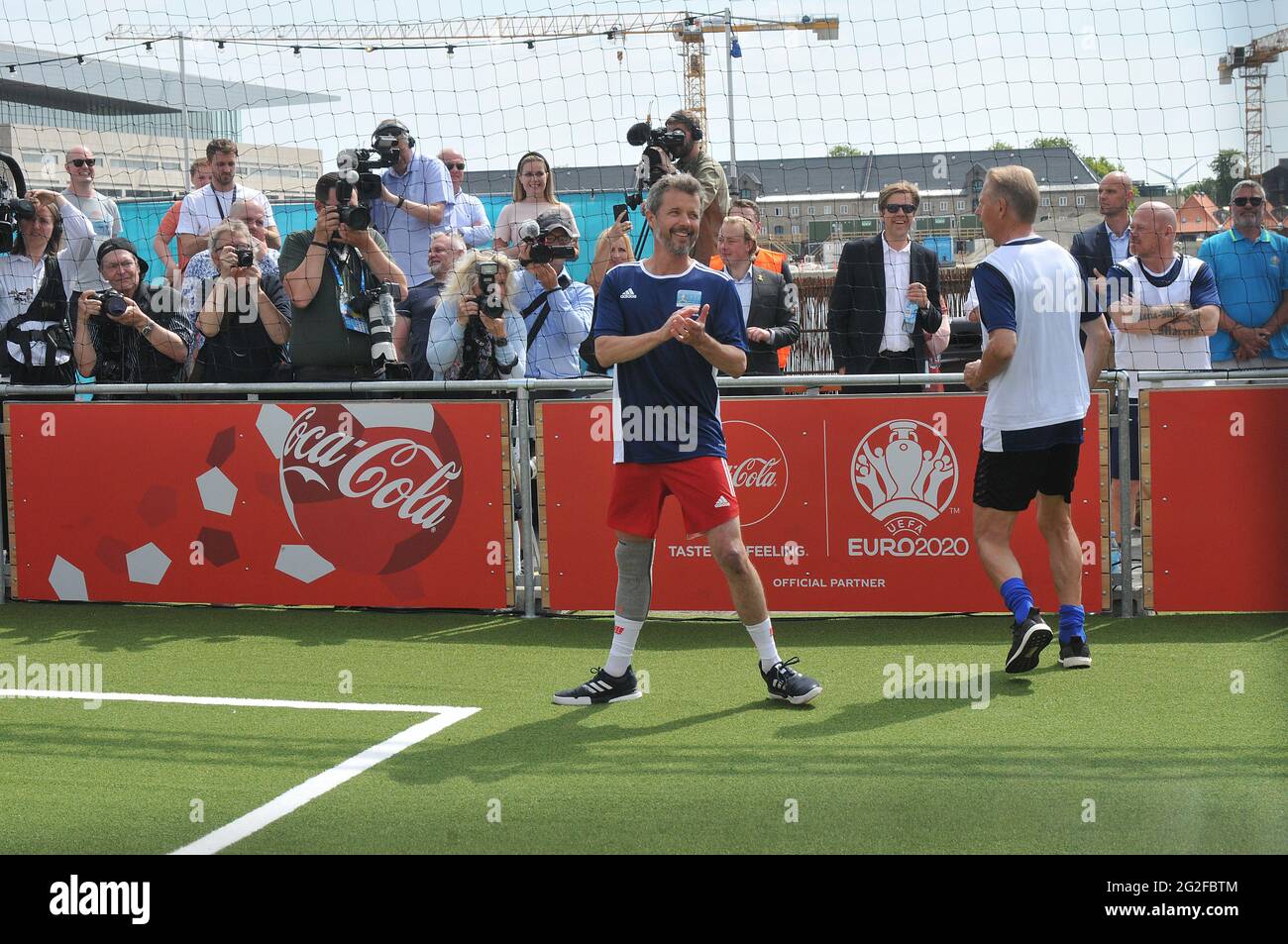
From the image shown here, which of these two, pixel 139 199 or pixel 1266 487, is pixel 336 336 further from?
pixel 139 199

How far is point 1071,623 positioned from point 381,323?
4.27 metres

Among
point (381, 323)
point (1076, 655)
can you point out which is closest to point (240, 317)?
A: point (381, 323)

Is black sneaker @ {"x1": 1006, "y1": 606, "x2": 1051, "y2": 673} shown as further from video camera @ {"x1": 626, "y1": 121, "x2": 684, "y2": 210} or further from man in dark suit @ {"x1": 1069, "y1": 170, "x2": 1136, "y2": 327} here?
man in dark suit @ {"x1": 1069, "y1": 170, "x2": 1136, "y2": 327}

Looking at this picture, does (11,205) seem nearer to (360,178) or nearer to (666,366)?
(360,178)

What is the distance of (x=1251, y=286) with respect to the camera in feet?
29.3

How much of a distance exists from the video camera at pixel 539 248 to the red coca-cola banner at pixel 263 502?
3.52 ft

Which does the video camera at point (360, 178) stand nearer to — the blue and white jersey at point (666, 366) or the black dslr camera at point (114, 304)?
the black dslr camera at point (114, 304)

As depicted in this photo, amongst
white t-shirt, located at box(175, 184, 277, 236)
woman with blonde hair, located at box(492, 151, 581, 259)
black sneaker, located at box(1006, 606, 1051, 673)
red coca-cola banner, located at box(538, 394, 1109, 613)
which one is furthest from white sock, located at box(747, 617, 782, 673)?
white t-shirt, located at box(175, 184, 277, 236)

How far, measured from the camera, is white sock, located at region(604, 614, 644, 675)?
6059 mm

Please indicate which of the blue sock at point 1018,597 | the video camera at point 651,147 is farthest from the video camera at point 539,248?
the blue sock at point 1018,597

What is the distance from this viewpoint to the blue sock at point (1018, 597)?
20.6 feet

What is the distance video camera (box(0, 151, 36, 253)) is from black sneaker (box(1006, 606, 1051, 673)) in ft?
22.3

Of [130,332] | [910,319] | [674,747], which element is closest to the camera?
[674,747]
